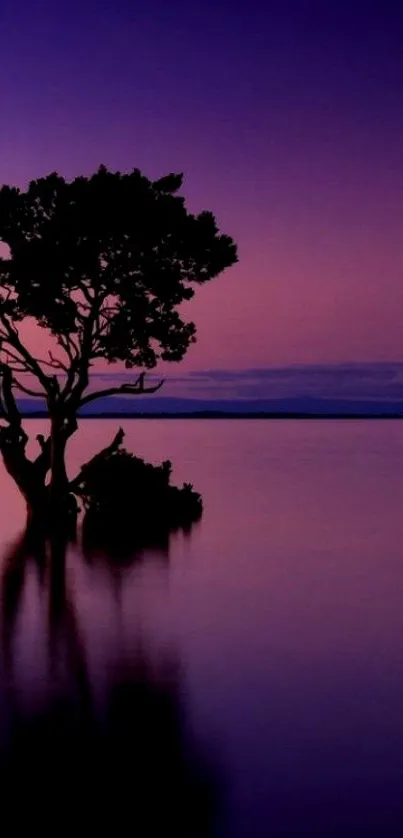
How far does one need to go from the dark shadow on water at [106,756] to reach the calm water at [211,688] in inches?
1.1

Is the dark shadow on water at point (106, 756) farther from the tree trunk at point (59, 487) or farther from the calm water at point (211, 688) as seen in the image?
the tree trunk at point (59, 487)

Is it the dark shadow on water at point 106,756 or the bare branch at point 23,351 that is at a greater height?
the bare branch at point 23,351

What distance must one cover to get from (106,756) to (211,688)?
152 inches

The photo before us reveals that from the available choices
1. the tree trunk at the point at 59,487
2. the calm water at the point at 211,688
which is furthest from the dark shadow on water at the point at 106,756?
the tree trunk at the point at 59,487

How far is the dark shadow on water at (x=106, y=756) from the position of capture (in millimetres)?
9374

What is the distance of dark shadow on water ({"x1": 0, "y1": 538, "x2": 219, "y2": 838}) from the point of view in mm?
9374

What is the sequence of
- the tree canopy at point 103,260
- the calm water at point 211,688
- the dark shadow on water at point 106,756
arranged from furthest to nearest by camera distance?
1. the tree canopy at point 103,260
2. the calm water at point 211,688
3. the dark shadow on water at point 106,756

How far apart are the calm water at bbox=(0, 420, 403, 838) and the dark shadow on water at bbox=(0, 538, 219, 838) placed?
0.03 meters

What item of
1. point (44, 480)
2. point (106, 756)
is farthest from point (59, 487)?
point (106, 756)

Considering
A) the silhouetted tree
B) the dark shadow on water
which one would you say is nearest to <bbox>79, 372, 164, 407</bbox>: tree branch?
the silhouetted tree

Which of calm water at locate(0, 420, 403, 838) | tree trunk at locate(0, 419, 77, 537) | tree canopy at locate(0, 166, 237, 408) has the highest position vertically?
tree canopy at locate(0, 166, 237, 408)

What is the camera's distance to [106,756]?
11.0m

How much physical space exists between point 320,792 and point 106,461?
28.6 metres

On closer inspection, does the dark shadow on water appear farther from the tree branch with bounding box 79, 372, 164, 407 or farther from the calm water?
the tree branch with bounding box 79, 372, 164, 407
